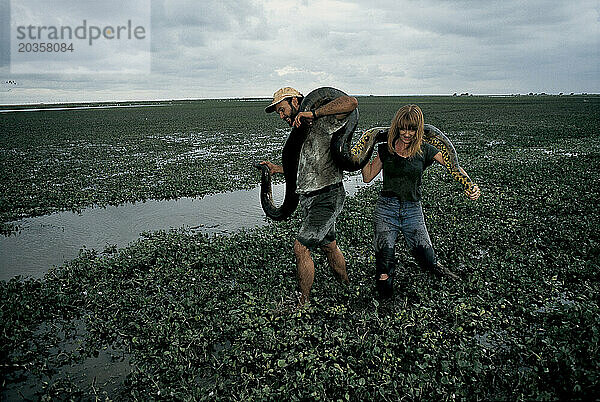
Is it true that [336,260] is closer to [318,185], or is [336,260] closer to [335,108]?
[318,185]

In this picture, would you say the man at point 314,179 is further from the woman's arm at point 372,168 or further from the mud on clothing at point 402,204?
the mud on clothing at point 402,204

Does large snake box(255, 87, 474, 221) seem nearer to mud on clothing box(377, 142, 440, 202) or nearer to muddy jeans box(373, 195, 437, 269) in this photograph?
mud on clothing box(377, 142, 440, 202)

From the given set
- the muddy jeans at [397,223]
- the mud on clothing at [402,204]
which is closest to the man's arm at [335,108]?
the mud on clothing at [402,204]

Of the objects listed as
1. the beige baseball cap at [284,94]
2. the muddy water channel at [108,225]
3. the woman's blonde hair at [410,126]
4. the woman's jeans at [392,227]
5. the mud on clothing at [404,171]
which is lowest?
the muddy water channel at [108,225]

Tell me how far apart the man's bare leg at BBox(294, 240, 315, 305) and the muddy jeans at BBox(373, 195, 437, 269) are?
0.96 meters

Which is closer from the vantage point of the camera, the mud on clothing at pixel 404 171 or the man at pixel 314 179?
the man at pixel 314 179

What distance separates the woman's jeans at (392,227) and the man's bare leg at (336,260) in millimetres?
518

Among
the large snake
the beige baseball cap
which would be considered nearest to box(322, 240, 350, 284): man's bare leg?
the large snake

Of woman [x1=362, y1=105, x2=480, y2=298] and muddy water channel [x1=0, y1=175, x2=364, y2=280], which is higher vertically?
woman [x1=362, y1=105, x2=480, y2=298]

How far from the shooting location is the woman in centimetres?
482

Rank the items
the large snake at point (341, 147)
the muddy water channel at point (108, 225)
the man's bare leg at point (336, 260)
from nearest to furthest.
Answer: the large snake at point (341, 147) < the man's bare leg at point (336, 260) < the muddy water channel at point (108, 225)

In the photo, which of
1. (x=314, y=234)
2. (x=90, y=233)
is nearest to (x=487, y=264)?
(x=314, y=234)

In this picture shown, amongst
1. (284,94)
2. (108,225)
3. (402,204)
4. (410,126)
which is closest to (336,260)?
(402,204)

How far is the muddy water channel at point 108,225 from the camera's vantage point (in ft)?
25.2
